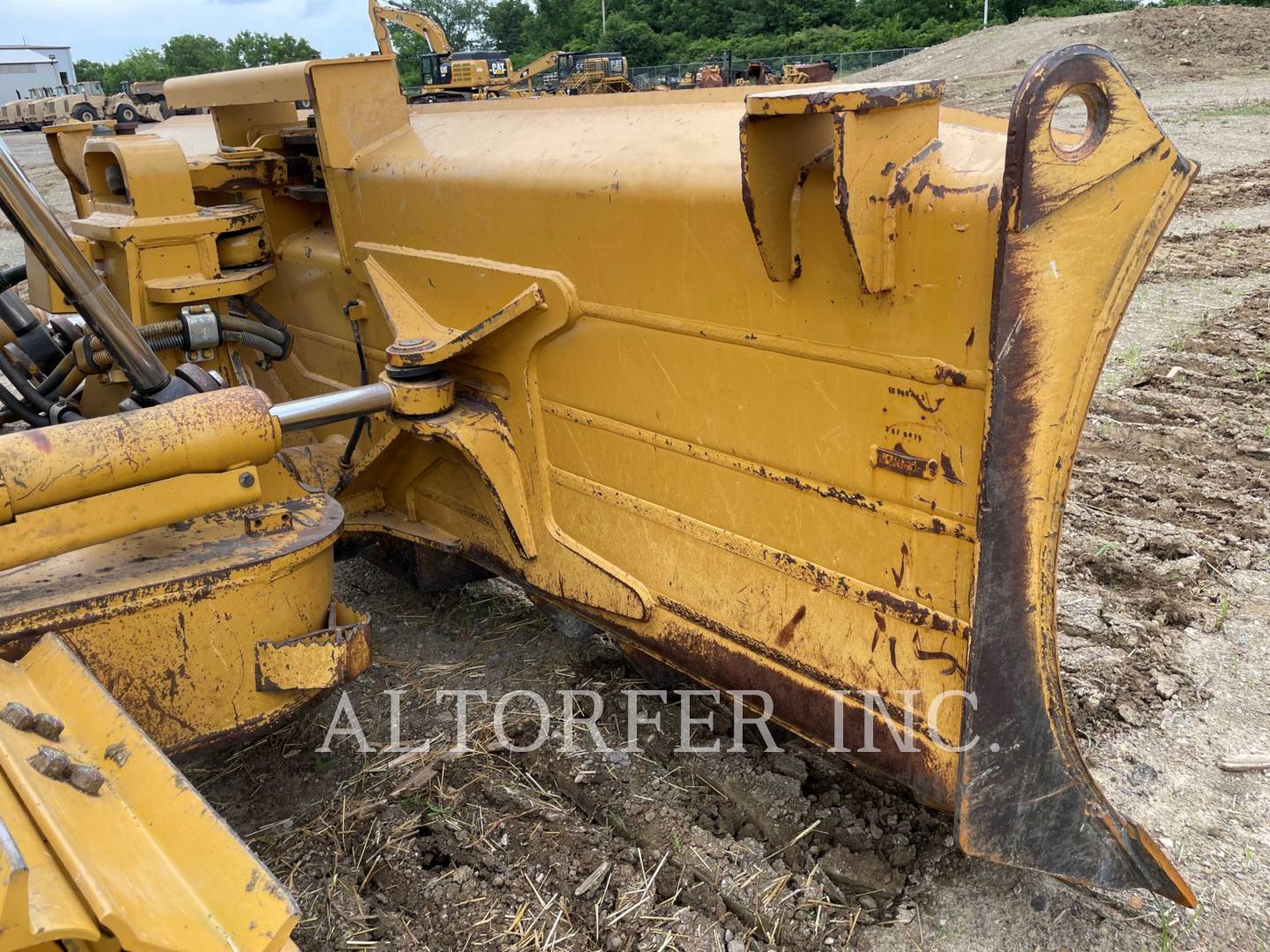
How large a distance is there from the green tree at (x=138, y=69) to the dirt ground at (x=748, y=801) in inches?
2522

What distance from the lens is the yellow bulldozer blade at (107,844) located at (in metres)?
1.37

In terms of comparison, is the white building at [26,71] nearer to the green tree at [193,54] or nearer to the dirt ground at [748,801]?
the green tree at [193,54]

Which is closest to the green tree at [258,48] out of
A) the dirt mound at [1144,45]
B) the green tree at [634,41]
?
the green tree at [634,41]

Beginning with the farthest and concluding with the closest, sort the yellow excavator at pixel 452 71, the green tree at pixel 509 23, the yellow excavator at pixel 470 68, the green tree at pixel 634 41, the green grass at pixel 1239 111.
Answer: the green tree at pixel 509 23, the green tree at pixel 634 41, the green grass at pixel 1239 111, the yellow excavator at pixel 452 71, the yellow excavator at pixel 470 68

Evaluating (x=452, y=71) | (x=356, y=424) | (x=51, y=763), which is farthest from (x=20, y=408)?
(x=452, y=71)

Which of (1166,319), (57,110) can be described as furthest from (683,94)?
(57,110)

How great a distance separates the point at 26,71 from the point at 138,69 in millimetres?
16856

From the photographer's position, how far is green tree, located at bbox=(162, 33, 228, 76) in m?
60.5

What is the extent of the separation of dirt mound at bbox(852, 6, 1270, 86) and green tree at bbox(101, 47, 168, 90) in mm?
47646

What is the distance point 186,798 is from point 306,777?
1.19m

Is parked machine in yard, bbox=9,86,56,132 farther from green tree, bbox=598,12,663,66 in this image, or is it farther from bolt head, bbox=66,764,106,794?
bolt head, bbox=66,764,106,794

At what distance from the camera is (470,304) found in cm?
279

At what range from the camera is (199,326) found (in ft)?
10.8

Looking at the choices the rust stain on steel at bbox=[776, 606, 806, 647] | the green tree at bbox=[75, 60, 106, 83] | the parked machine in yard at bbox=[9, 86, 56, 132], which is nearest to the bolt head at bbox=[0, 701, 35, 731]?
the rust stain on steel at bbox=[776, 606, 806, 647]
